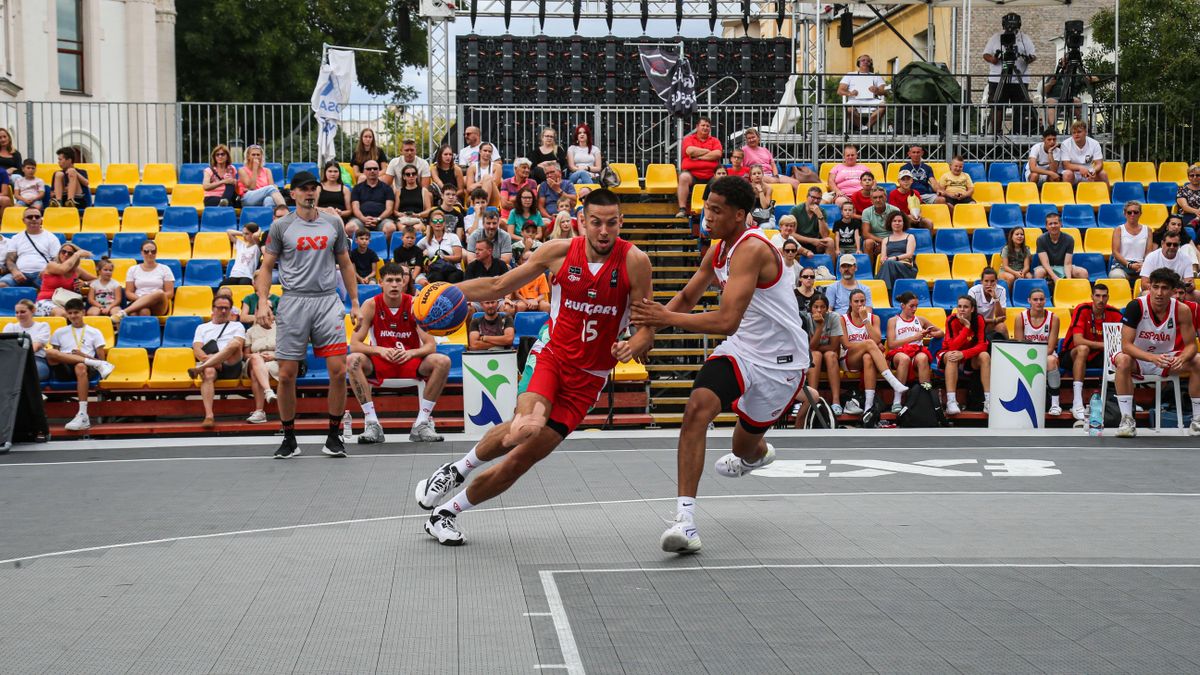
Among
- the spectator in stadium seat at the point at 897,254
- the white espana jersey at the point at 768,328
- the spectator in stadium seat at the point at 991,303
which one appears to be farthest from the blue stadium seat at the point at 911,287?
the white espana jersey at the point at 768,328

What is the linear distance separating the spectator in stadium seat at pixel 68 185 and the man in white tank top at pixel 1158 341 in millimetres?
13776

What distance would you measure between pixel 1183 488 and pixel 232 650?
7439mm

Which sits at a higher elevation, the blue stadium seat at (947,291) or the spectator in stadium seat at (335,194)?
the spectator in stadium seat at (335,194)

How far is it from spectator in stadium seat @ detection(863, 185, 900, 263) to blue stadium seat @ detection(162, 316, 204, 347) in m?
8.40

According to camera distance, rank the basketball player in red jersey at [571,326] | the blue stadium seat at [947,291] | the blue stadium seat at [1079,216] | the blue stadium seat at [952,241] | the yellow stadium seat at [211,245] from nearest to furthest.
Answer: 1. the basketball player in red jersey at [571,326]
2. the blue stadium seat at [947,291]
3. the yellow stadium seat at [211,245]
4. the blue stadium seat at [952,241]
5. the blue stadium seat at [1079,216]

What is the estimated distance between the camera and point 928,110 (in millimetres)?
22047

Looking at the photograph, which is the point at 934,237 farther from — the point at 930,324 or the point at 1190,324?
the point at 1190,324

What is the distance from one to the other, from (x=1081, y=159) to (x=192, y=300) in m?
12.9

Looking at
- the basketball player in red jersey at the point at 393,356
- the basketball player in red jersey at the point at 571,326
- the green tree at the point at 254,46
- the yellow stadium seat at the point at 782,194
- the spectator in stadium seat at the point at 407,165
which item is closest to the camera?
the basketball player in red jersey at the point at 571,326

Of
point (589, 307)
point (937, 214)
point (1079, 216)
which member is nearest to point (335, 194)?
point (937, 214)

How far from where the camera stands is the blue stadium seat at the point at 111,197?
62.9 ft

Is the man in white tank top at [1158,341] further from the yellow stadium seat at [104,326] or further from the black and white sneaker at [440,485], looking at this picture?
the yellow stadium seat at [104,326]

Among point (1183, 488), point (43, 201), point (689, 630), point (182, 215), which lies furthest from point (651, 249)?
point (689, 630)

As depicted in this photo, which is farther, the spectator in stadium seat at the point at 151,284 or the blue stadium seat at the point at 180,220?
the blue stadium seat at the point at 180,220
